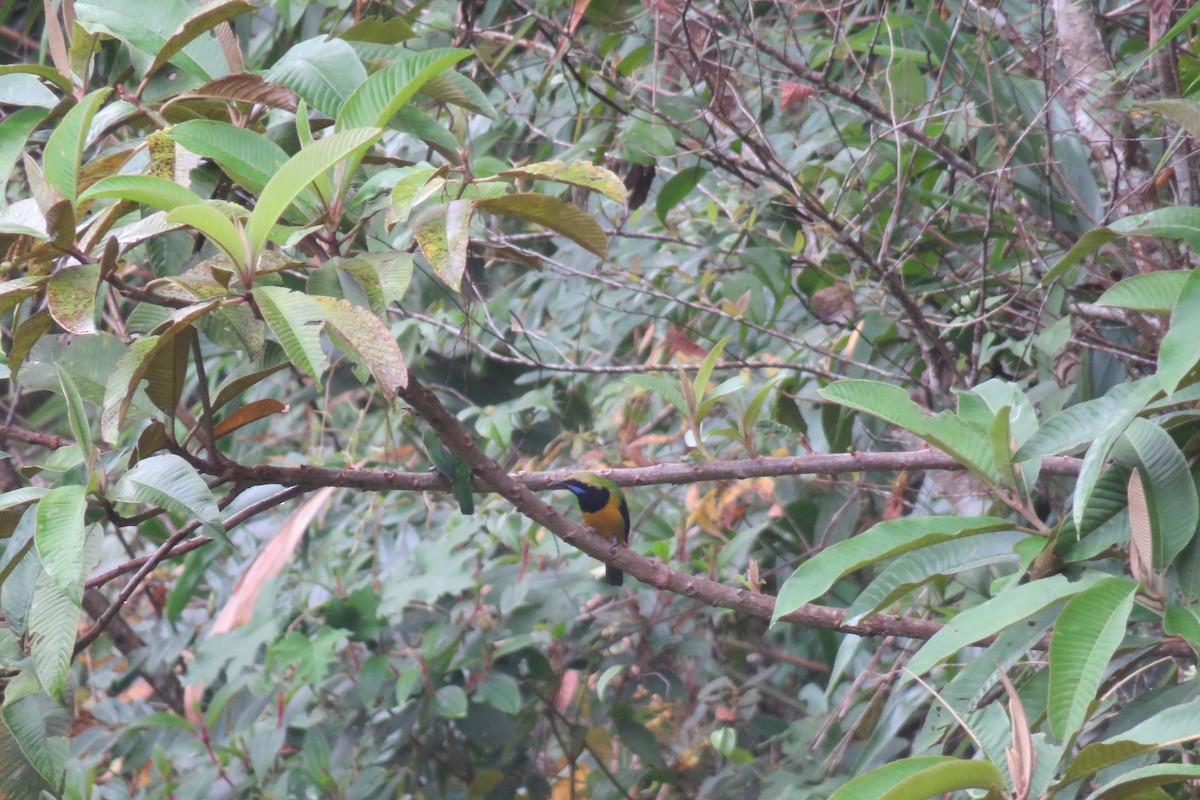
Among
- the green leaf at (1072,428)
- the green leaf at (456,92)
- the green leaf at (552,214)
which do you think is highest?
the green leaf at (456,92)

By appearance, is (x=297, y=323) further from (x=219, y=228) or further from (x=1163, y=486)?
(x=1163, y=486)

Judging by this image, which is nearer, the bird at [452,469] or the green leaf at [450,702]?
the bird at [452,469]

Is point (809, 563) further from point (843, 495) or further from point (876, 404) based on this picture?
point (843, 495)

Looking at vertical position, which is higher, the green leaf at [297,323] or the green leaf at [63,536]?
the green leaf at [297,323]

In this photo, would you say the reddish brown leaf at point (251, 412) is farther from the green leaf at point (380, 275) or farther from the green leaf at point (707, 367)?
the green leaf at point (707, 367)

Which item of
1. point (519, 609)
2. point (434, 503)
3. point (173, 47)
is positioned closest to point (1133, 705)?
point (173, 47)

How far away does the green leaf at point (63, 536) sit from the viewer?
Result: 3.54 ft

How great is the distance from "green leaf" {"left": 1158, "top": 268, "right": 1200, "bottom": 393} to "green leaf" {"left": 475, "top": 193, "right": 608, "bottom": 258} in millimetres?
649

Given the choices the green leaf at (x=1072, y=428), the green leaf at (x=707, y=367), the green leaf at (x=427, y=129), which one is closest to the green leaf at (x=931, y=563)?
the green leaf at (x=1072, y=428)

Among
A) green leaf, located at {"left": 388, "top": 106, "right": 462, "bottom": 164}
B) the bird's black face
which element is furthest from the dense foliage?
the bird's black face

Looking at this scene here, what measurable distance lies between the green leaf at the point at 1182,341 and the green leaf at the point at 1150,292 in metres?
0.10

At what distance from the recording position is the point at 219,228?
1.11m

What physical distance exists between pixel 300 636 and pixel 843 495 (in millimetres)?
1414

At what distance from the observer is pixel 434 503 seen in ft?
12.4
